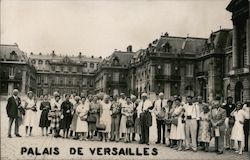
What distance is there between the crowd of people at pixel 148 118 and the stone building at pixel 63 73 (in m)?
67.2

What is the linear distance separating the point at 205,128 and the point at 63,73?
75471mm

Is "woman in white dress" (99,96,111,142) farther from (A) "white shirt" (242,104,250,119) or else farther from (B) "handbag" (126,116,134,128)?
(A) "white shirt" (242,104,250,119)

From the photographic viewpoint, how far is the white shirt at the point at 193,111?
11109 mm

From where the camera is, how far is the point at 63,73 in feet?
277

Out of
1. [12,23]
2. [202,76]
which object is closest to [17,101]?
[12,23]

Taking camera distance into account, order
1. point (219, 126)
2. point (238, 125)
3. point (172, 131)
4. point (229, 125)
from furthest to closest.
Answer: point (229, 125), point (172, 131), point (238, 125), point (219, 126)

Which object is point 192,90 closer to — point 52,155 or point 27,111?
point 27,111

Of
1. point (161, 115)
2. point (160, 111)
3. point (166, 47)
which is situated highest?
point (166, 47)

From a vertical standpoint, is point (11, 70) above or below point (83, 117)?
above

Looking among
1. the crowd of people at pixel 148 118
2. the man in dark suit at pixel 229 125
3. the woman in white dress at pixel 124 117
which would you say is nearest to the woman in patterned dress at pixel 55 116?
the crowd of people at pixel 148 118

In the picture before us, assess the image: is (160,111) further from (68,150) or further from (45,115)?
(45,115)

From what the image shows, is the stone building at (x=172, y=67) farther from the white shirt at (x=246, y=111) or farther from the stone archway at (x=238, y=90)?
the white shirt at (x=246, y=111)

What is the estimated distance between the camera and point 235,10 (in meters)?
23.8

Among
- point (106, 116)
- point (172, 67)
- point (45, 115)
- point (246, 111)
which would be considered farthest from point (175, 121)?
point (172, 67)
